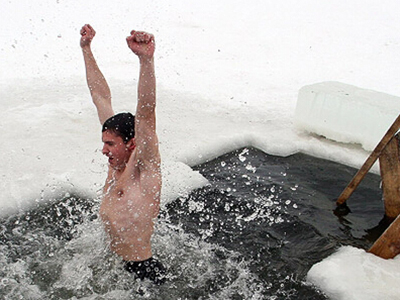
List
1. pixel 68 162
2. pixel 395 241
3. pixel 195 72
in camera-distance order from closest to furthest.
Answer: pixel 395 241 → pixel 68 162 → pixel 195 72

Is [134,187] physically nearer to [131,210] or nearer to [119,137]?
[131,210]

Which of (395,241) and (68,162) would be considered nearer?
(395,241)

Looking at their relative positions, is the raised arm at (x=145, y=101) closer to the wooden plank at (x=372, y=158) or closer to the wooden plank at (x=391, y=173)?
the wooden plank at (x=372, y=158)

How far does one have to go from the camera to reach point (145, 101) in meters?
2.43

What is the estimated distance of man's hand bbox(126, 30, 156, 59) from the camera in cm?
226

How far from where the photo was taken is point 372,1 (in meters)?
10.4

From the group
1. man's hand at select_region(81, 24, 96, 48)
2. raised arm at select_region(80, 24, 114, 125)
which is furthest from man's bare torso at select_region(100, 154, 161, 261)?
man's hand at select_region(81, 24, 96, 48)

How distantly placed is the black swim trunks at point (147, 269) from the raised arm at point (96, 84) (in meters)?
0.97

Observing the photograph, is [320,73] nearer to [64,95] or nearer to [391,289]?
[64,95]

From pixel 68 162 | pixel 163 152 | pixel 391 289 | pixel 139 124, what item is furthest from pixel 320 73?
pixel 139 124

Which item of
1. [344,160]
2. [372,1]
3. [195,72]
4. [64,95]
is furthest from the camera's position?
[372,1]

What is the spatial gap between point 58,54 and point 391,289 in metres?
6.19

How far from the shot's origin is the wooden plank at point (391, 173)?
12.2ft

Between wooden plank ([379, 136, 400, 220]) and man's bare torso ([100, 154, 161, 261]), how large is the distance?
1901 mm
